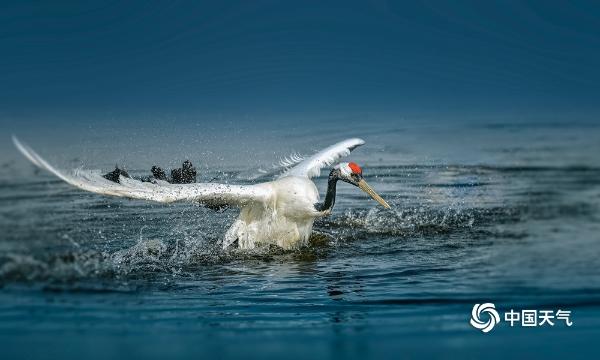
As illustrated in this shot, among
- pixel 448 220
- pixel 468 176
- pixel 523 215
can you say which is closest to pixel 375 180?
pixel 468 176

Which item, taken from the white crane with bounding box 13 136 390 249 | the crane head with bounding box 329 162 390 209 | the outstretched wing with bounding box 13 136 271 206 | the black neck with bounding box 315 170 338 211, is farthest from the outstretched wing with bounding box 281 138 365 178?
the outstretched wing with bounding box 13 136 271 206

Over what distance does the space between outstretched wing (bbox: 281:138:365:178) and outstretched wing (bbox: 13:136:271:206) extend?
1.43m

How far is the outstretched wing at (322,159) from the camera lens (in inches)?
479

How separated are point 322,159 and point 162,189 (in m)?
3.40

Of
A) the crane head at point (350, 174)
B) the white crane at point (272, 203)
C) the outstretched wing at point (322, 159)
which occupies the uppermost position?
the outstretched wing at point (322, 159)

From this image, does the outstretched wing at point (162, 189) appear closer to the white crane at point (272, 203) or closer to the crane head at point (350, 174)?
the white crane at point (272, 203)

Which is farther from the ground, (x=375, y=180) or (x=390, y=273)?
(x=375, y=180)

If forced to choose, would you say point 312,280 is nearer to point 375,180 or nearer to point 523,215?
point 523,215

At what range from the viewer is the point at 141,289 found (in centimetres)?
850

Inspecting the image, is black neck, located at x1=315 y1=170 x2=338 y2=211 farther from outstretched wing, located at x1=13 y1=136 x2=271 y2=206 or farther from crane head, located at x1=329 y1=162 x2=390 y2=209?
outstretched wing, located at x1=13 y1=136 x2=271 y2=206

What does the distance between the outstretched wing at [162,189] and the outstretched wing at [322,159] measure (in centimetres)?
143

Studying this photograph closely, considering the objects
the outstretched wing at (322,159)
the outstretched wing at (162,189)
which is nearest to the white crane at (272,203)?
the outstretched wing at (162,189)

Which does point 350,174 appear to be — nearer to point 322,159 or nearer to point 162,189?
point 322,159

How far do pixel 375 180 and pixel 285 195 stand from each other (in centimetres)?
419
